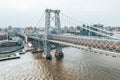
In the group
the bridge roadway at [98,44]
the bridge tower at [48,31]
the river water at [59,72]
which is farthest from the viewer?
the bridge tower at [48,31]

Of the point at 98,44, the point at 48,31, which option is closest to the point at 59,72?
the point at 98,44

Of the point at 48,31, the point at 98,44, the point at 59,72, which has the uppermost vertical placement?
the point at 48,31

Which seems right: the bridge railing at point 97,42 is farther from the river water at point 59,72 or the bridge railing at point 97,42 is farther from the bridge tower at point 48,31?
the bridge tower at point 48,31

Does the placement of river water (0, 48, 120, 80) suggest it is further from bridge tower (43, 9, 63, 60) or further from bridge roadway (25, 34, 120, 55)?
bridge tower (43, 9, 63, 60)

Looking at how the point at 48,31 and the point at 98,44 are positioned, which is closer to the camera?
the point at 98,44

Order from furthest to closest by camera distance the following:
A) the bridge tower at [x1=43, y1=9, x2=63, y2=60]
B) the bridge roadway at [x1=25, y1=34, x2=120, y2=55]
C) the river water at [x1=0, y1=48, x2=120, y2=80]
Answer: the bridge tower at [x1=43, y1=9, x2=63, y2=60], the river water at [x1=0, y1=48, x2=120, y2=80], the bridge roadway at [x1=25, y1=34, x2=120, y2=55]

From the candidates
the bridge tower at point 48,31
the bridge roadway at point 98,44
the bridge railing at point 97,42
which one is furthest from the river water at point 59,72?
the bridge tower at point 48,31

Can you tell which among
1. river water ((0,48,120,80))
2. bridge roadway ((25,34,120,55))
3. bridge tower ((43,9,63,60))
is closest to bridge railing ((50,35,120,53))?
bridge roadway ((25,34,120,55))

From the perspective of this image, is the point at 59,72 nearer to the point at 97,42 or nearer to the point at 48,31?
the point at 97,42

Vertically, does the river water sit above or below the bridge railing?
below

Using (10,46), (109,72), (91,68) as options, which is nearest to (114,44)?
(109,72)

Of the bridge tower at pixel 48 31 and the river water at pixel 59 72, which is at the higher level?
the bridge tower at pixel 48 31
